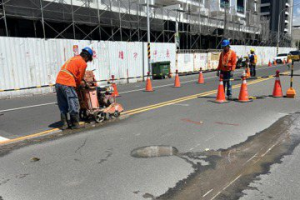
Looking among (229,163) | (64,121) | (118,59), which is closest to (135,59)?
(118,59)

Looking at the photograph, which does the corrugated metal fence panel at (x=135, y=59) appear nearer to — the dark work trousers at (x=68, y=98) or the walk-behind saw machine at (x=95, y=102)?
the walk-behind saw machine at (x=95, y=102)

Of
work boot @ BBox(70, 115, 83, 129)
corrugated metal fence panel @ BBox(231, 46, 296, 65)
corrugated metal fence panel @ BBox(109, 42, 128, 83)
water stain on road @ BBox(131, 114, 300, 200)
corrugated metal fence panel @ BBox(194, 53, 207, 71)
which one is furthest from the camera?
corrugated metal fence panel @ BBox(231, 46, 296, 65)

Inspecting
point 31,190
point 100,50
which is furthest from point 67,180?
point 100,50

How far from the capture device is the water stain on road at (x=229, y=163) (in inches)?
130

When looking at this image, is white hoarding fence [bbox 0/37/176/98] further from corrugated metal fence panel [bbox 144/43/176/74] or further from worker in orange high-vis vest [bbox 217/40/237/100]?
worker in orange high-vis vest [bbox 217/40/237/100]

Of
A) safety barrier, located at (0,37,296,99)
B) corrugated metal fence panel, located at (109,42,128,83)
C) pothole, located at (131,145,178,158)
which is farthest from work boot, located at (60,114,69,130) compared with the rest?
corrugated metal fence panel, located at (109,42,128,83)

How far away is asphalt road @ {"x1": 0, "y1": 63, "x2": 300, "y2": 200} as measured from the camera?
11.0 ft

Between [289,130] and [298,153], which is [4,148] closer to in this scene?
[298,153]

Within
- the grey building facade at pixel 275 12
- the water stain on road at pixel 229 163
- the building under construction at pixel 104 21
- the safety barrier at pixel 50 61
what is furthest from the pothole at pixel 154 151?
the grey building facade at pixel 275 12

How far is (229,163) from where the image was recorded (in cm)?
413

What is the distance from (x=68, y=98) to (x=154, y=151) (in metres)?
2.35

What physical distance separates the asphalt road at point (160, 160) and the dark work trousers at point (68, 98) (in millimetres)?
588

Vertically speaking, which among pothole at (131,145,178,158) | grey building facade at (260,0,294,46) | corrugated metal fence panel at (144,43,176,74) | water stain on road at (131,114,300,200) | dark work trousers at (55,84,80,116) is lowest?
water stain on road at (131,114,300,200)

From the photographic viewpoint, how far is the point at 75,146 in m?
5.02
